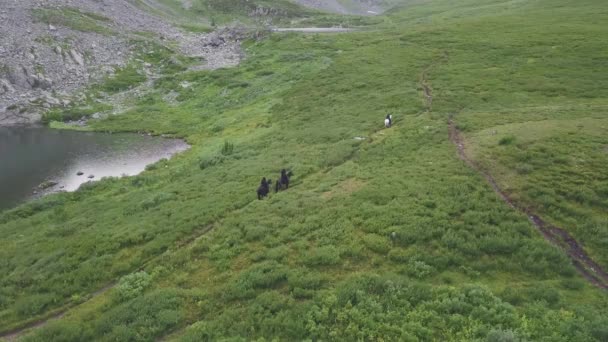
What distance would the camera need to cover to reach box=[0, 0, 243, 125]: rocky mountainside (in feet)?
244

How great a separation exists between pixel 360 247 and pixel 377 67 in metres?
53.0

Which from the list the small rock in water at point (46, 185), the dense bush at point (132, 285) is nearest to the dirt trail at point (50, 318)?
the dense bush at point (132, 285)

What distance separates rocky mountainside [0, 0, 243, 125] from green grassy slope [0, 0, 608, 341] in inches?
1613

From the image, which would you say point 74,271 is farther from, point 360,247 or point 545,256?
point 545,256

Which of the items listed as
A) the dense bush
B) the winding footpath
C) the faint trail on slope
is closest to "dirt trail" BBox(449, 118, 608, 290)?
the winding footpath

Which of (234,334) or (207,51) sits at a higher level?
(207,51)

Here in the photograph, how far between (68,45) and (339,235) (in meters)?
87.4

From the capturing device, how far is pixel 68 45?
8612cm

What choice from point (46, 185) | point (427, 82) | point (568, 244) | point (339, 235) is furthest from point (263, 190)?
point (427, 82)

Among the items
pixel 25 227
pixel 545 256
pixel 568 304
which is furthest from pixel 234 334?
pixel 25 227

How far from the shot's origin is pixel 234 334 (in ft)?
51.6

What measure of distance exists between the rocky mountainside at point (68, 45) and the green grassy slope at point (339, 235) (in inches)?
1613

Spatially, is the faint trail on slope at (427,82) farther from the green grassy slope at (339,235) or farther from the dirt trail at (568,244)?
the dirt trail at (568,244)

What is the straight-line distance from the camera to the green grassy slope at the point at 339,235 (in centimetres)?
1595
